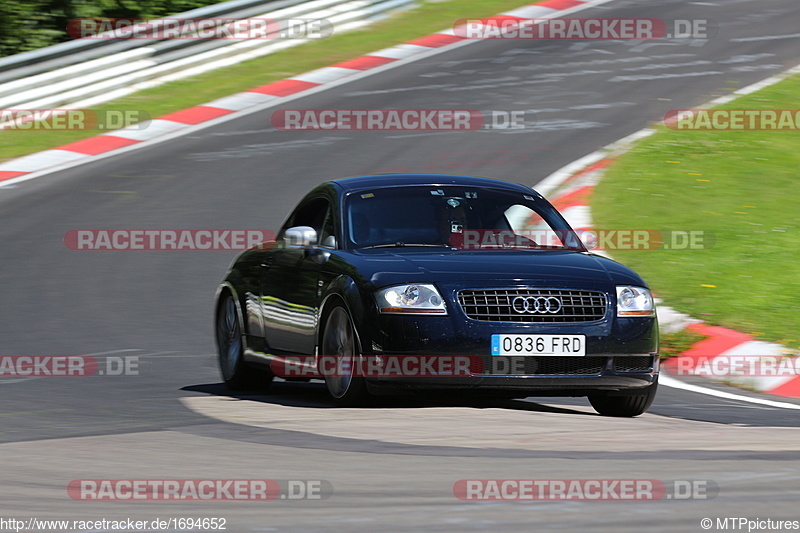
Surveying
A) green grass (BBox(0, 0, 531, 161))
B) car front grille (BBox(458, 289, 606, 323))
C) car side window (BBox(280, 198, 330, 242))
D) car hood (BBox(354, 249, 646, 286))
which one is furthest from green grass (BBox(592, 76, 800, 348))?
green grass (BBox(0, 0, 531, 161))

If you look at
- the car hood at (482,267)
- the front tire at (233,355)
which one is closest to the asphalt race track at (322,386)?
the front tire at (233,355)

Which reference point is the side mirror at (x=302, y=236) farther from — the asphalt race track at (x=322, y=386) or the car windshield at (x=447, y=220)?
the asphalt race track at (x=322, y=386)

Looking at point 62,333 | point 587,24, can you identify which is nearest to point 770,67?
point 587,24

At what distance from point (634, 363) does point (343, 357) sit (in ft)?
5.46

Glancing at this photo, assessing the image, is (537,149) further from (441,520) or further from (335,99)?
(441,520)

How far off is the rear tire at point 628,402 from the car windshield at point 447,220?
1063mm

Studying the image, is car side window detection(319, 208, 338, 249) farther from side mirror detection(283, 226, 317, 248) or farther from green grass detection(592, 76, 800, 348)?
green grass detection(592, 76, 800, 348)

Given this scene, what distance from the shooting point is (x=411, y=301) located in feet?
28.0

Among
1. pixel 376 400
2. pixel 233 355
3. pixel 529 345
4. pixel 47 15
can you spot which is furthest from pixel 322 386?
pixel 47 15

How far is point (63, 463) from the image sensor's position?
264 inches

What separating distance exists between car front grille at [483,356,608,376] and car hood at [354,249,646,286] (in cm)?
46

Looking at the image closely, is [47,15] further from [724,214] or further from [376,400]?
[376,400]

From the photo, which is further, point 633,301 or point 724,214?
point 724,214

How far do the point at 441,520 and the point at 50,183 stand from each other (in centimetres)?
1353
